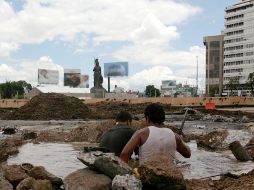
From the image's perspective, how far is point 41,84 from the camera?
134500 millimetres

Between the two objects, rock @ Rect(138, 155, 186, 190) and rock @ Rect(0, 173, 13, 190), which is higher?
rock @ Rect(138, 155, 186, 190)


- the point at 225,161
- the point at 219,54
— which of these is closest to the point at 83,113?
the point at 225,161

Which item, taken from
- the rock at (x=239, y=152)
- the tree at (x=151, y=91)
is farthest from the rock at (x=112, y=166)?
the tree at (x=151, y=91)

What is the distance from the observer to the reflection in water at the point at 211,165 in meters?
10.9

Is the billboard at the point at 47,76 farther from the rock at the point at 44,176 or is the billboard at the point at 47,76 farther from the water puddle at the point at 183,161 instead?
the rock at the point at 44,176

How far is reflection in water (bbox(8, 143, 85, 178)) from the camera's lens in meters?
11.8

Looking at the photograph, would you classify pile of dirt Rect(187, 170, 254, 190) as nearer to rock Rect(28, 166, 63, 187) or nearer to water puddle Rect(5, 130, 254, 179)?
water puddle Rect(5, 130, 254, 179)

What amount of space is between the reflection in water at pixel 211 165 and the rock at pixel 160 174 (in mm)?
4437

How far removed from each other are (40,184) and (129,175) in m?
1.76

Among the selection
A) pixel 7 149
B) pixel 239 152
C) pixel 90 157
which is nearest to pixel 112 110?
pixel 7 149

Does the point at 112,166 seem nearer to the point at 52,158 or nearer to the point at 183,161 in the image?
the point at 183,161

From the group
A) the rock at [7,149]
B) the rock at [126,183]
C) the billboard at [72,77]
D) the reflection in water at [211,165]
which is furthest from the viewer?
the billboard at [72,77]

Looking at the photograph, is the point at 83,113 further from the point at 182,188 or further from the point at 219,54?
→ the point at 219,54

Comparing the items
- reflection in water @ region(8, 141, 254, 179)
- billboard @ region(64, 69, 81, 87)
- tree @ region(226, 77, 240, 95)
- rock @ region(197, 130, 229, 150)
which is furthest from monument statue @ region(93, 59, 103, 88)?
rock @ region(197, 130, 229, 150)
